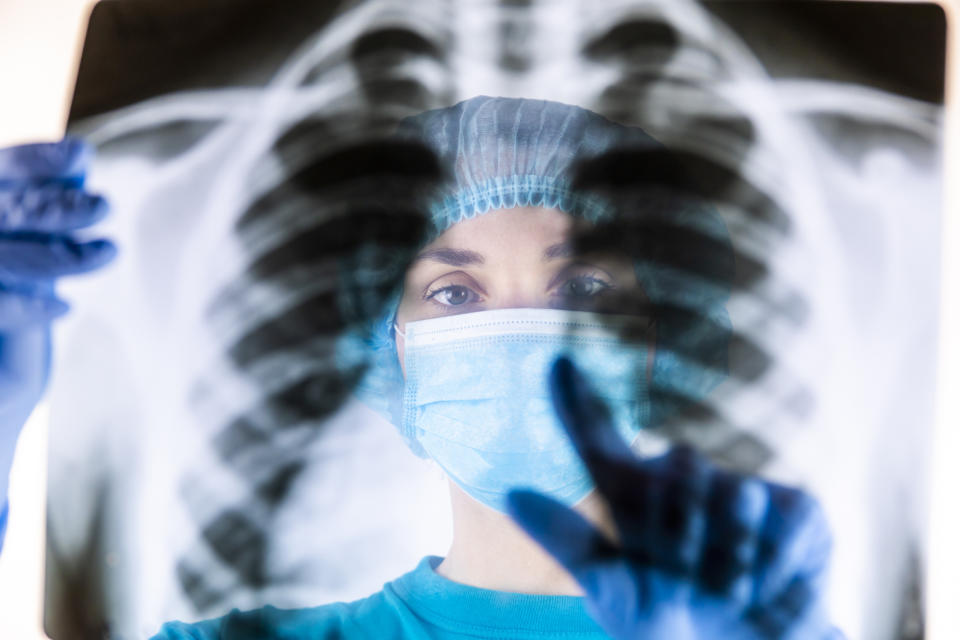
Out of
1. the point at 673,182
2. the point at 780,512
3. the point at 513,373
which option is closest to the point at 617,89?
the point at 673,182

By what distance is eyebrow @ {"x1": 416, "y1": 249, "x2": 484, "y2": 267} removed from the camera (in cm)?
97

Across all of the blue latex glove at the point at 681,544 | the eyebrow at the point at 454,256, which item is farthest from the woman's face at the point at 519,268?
the blue latex glove at the point at 681,544

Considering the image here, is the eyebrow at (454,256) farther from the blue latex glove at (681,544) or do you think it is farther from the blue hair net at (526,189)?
the blue latex glove at (681,544)

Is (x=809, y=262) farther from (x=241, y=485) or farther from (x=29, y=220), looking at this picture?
(x=29, y=220)

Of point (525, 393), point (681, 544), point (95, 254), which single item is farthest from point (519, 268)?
point (95, 254)

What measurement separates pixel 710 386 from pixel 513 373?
26cm

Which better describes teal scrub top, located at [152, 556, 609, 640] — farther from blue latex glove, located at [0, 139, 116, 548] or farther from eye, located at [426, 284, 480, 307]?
blue latex glove, located at [0, 139, 116, 548]

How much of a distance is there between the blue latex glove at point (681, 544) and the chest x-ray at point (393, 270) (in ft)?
0.13

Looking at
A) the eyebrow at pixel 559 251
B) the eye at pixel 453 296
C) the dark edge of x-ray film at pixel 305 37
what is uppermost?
the dark edge of x-ray film at pixel 305 37

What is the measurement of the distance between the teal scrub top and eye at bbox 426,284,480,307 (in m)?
0.34

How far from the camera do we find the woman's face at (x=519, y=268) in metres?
0.96

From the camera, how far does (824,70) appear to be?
1.03 metres

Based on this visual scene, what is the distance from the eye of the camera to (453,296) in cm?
98

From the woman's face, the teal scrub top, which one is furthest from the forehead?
the teal scrub top
